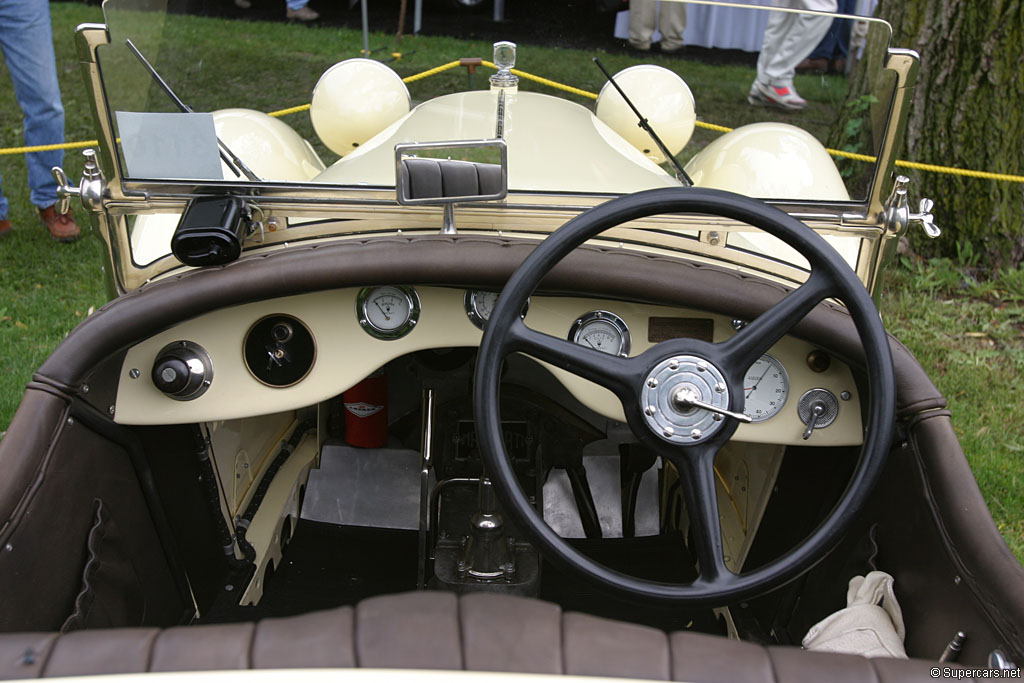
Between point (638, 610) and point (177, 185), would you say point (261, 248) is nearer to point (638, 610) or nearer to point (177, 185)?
point (177, 185)

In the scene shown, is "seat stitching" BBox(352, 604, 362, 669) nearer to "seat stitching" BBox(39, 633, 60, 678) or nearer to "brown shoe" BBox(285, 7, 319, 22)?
"seat stitching" BBox(39, 633, 60, 678)

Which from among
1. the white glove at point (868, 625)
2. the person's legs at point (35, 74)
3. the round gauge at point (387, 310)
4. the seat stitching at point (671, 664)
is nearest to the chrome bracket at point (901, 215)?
the white glove at point (868, 625)

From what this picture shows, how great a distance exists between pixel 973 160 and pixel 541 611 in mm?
4205

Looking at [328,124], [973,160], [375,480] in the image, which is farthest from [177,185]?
[973,160]

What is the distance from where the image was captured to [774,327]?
59.7 inches

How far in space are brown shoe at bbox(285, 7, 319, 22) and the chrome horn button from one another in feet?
4.86

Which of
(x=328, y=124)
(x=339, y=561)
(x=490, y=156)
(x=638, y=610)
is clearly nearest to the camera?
(x=490, y=156)

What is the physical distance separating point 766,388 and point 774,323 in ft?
1.08

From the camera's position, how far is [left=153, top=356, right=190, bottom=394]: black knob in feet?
5.73

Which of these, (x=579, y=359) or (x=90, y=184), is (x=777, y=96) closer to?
(x=579, y=359)

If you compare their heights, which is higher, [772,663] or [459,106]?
[459,106]

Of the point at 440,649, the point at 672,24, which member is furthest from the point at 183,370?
the point at 672,24

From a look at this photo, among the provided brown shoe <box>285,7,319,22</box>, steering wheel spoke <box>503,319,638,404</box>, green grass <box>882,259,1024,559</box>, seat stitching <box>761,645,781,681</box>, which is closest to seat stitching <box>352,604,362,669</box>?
seat stitching <box>761,645,781,681</box>

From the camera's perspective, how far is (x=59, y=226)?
4.60m
